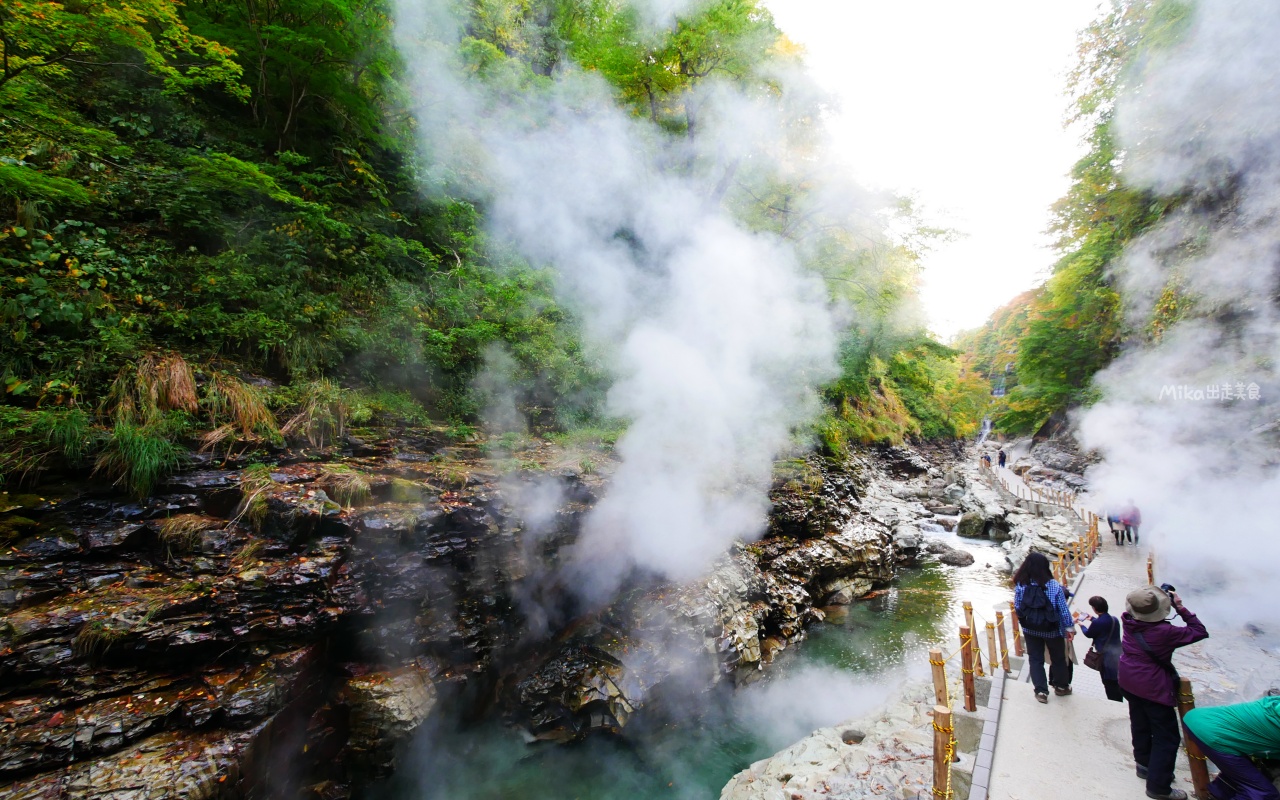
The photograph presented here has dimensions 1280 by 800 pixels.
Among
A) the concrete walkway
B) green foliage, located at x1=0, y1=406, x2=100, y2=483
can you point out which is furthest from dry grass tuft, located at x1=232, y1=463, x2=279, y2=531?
the concrete walkway

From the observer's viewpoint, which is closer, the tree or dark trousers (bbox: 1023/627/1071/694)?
the tree

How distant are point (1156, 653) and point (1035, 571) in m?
1.07

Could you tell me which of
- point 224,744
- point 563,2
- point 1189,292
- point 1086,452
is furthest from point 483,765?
point 1086,452

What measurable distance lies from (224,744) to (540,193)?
32.3 feet

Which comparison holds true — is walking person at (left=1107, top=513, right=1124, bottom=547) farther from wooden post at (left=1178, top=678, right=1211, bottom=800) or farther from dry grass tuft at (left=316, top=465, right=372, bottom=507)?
dry grass tuft at (left=316, top=465, right=372, bottom=507)

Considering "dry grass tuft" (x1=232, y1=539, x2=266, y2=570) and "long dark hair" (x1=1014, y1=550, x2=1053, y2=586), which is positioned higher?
"long dark hair" (x1=1014, y1=550, x2=1053, y2=586)

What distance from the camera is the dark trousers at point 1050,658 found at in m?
3.79

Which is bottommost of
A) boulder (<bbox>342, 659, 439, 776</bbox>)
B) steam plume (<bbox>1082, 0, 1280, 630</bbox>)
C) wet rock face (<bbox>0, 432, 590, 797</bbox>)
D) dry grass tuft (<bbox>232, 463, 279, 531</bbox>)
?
boulder (<bbox>342, 659, 439, 776</bbox>)

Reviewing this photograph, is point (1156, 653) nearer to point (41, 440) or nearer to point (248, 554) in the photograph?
point (248, 554)

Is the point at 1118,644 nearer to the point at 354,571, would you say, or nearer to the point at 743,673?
the point at 743,673

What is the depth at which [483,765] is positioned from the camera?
463 cm

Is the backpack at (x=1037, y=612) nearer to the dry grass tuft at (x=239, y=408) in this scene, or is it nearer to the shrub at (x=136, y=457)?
the dry grass tuft at (x=239, y=408)

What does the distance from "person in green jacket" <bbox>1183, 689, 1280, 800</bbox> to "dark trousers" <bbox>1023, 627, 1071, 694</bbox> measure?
1.42m

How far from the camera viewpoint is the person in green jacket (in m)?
2.18
